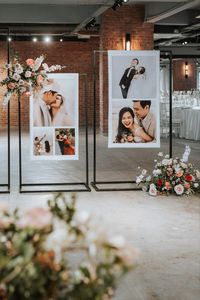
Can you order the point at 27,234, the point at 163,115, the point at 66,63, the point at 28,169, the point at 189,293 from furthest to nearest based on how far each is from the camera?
1. the point at 66,63
2. the point at 163,115
3. the point at 28,169
4. the point at 189,293
5. the point at 27,234

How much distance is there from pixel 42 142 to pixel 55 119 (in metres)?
0.34

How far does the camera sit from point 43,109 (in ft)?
24.4

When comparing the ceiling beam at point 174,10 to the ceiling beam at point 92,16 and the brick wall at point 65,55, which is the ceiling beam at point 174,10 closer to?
the ceiling beam at point 92,16

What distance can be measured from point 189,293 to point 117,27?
12645 mm

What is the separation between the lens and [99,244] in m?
1.30

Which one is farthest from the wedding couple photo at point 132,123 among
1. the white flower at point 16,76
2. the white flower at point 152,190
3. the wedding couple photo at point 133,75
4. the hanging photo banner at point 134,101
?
the white flower at point 16,76

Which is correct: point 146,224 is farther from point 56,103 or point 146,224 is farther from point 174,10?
point 174,10

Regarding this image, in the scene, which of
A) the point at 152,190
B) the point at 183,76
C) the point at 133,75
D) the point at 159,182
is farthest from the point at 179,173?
the point at 183,76

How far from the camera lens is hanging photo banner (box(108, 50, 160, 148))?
25.0 feet

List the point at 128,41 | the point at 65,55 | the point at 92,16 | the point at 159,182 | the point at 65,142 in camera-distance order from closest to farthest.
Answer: the point at 159,182
the point at 65,142
the point at 92,16
the point at 128,41
the point at 65,55

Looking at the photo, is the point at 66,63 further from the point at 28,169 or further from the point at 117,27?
the point at 28,169

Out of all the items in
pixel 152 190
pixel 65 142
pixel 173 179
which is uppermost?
pixel 65 142

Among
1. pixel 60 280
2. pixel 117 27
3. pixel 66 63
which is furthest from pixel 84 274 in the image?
pixel 66 63

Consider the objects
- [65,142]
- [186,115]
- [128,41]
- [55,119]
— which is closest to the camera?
[55,119]
